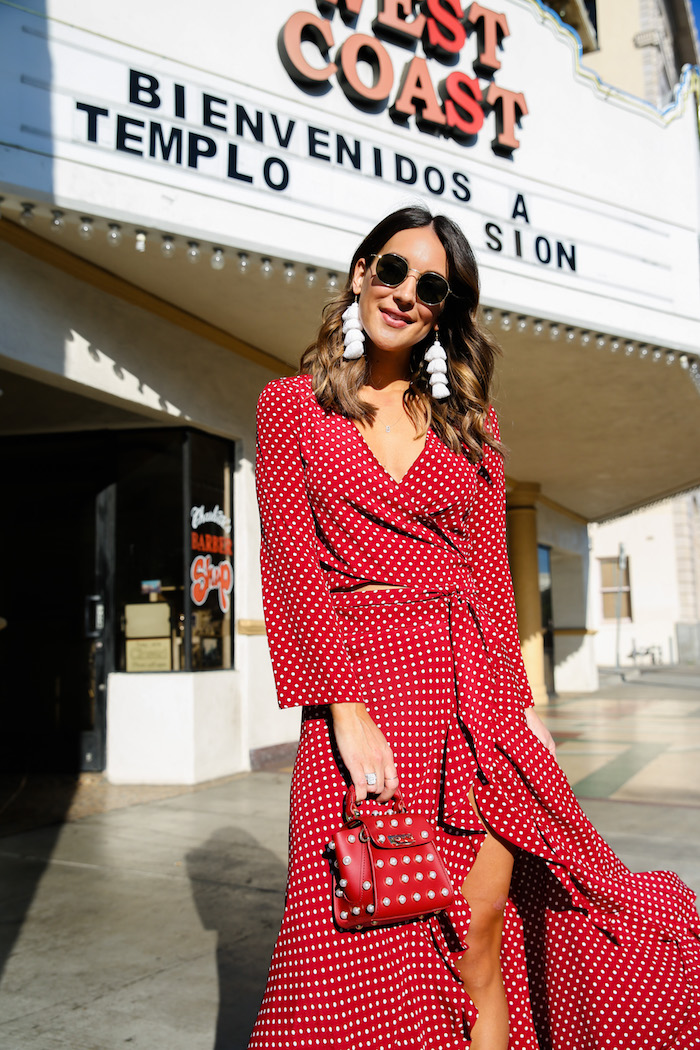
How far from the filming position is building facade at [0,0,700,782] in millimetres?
5160

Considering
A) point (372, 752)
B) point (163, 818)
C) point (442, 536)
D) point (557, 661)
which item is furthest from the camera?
point (557, 661)

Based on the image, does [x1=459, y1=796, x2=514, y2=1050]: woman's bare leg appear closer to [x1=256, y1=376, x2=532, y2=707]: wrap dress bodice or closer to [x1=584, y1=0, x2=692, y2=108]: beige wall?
[x1=256, y1=376, x2=532, y2=707]: wrap dress bodice

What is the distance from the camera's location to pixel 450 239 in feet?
5.46

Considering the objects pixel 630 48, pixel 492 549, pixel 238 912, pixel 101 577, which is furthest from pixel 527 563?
pixel 630 48

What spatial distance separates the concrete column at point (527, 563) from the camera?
13.9 meters

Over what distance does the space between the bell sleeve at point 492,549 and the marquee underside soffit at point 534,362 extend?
0.61 metres

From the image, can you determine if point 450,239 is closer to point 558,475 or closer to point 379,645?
point 379,645

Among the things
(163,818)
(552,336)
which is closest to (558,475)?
(552,336)

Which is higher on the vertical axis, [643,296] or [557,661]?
[643,296]

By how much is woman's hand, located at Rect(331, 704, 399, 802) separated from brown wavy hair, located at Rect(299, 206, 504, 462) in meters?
0.56

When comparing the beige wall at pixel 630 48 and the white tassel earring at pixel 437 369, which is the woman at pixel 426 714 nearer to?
the white tassel earring at pixel 437 369

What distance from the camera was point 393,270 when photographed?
63.2 inches

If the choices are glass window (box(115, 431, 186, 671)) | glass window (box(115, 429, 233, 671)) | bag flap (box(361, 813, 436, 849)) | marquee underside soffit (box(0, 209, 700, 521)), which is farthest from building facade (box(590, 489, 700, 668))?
bag flap (box(361, 813, 436, 849))

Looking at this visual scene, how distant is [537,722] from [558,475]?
481 inches
